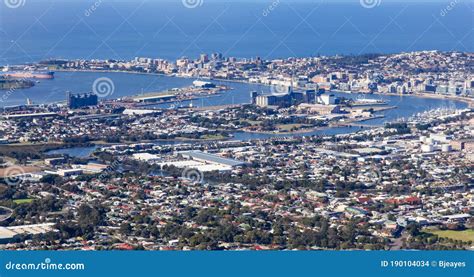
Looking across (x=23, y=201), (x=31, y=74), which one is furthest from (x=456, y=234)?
(x=31, y=74)

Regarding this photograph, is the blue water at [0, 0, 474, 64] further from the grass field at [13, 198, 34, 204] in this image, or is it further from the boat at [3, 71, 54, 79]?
the grass field at [13, 198, 34, 204]

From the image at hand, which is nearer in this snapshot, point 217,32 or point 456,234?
point 456,234

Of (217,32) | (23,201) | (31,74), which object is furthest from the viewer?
(217,32)

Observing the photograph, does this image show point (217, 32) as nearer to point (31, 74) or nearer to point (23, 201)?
point (31, 74)

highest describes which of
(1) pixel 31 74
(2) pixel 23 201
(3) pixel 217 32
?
(3) pixel 217 32

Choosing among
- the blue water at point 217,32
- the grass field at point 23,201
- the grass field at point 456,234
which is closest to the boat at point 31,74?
the blue water at point 217,32

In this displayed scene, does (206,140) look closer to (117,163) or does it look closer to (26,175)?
(117,163)

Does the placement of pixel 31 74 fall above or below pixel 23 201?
above
